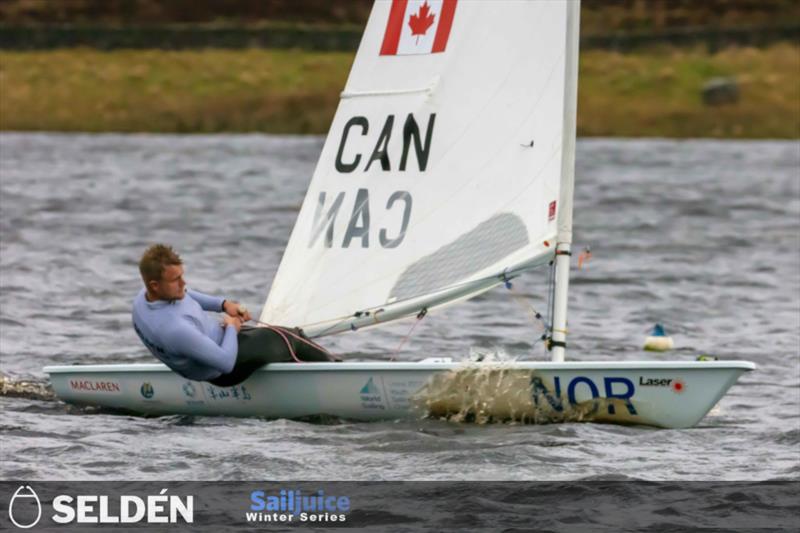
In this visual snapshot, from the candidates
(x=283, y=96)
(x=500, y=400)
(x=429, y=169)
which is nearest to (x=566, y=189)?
(x=429, y=169)

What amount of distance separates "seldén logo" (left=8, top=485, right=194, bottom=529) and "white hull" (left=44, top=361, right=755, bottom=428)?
2016mm

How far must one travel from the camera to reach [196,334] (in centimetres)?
1107

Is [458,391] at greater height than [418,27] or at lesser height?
lesser

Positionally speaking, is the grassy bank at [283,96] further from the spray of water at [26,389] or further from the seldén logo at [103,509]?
the seldén logo at [103,509]

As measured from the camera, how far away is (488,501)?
381 inches

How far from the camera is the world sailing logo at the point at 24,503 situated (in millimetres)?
9188

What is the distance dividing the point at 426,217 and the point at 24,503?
3.86 meters

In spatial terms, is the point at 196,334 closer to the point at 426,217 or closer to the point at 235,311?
the point at 235,311

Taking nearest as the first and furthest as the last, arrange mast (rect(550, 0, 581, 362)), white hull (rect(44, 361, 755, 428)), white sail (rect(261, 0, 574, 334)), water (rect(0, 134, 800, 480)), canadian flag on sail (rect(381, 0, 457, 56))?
water (rect(0, 134, 800, 480)) < white hull (rect(44, 361, 755, 428)) < mast (rect(550, 0, 581, 362)) < white sail (rect(261, 0, 574, 334)) < canadian flag on sail (rect(381, 0, 457, 56))

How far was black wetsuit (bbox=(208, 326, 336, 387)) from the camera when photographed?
11.5 meters

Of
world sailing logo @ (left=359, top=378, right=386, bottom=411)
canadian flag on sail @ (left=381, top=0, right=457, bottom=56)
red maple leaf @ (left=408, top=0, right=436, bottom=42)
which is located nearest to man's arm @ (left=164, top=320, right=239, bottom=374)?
world sailing logo @ (left=359, top=378, right=386, bottom=411)

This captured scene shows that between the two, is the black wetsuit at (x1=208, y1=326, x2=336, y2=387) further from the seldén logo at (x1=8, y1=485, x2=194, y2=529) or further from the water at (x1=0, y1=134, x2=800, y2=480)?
the seldén logo at (x1=8, y1=485, x2=194, y2=529)

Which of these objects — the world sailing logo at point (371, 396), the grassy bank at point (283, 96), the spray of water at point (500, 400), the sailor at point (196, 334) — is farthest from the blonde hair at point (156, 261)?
the grassy bank at point (283, 96)

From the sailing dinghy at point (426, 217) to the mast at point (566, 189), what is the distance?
0.01 m
